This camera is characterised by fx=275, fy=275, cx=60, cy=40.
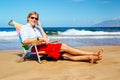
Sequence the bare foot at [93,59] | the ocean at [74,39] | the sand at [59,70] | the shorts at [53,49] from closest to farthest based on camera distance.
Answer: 1. the sand at [59,70]
2. the bare foot at [93,59]
3. the shorts at [53,49]
4. the ocean at [74,39]

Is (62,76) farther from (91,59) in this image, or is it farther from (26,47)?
(26,47)

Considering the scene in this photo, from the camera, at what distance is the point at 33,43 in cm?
631

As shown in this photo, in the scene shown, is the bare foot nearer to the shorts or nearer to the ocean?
the shorts

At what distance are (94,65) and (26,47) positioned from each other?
1749 mm

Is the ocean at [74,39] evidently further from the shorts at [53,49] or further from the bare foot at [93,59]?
the bare foot at [93,59]

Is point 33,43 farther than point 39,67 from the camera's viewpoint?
Yes

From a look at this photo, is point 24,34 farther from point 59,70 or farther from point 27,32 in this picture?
point 59,70

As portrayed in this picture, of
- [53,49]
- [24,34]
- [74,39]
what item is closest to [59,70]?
[53,49]

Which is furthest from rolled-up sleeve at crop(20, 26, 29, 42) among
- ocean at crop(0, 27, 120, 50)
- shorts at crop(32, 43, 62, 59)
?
ocean at crop(0, 27, 120, 50)

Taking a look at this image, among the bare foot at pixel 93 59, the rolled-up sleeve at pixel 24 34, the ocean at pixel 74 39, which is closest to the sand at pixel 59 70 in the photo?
the bare foot at pixel 93 59

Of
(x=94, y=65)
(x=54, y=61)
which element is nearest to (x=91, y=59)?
(x=94, y=65)

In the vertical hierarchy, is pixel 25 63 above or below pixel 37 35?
below

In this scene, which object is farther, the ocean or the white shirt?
the ocean

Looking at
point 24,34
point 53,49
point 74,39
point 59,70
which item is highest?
point 24,34
